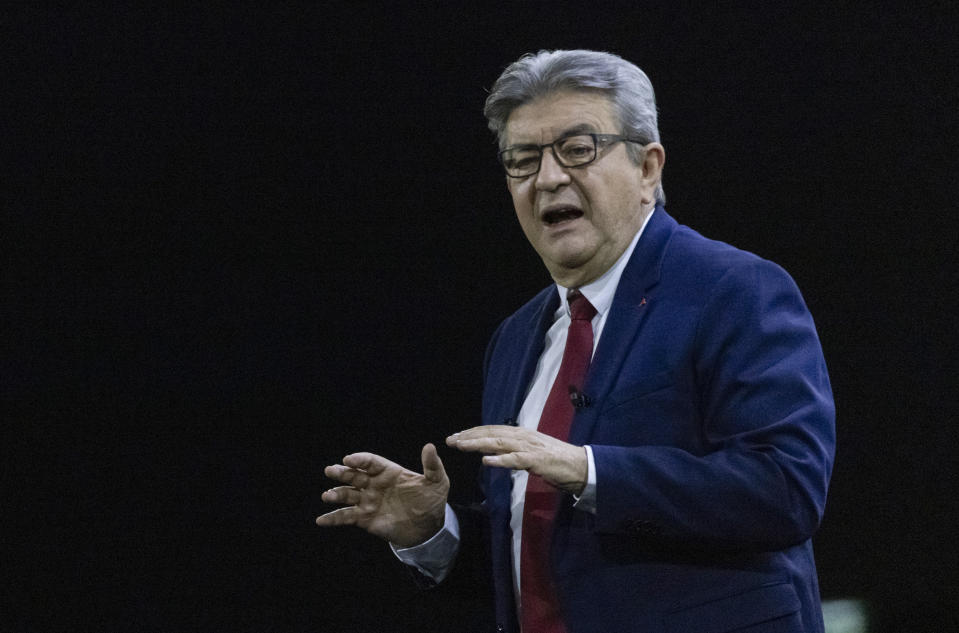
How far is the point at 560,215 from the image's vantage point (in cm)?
178

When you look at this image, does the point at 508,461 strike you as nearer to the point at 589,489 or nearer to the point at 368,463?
the point at 589,489

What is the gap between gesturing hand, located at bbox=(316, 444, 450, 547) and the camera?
170cm

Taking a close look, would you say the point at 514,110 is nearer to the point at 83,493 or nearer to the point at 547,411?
the point at 547,411

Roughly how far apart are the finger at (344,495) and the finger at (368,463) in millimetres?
52

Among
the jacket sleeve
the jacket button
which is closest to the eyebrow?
the jacket sleeve

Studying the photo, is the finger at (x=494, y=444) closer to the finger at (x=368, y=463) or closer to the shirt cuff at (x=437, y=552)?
the finger at (x=368, y=463)

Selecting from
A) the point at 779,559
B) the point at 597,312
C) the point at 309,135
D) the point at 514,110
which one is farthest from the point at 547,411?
the point at 309,135

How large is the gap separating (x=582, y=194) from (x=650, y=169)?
0.53 ft

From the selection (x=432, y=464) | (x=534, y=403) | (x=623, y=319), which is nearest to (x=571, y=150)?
(x=623, y=319)

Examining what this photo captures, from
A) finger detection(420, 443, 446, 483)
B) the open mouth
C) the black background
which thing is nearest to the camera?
finger detection(420, 443, 446, 483)

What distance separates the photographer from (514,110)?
183 centimetres

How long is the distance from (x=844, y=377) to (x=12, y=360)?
7.52ft

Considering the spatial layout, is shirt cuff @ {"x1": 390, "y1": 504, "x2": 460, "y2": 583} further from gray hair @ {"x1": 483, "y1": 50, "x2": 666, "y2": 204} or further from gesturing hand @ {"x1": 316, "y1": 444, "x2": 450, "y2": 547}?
gray hair @ {"x1": 483, "y1": 50, "x2": 666, "y2": 204}

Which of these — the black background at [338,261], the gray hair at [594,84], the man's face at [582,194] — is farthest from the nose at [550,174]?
the black background at [338,261]
